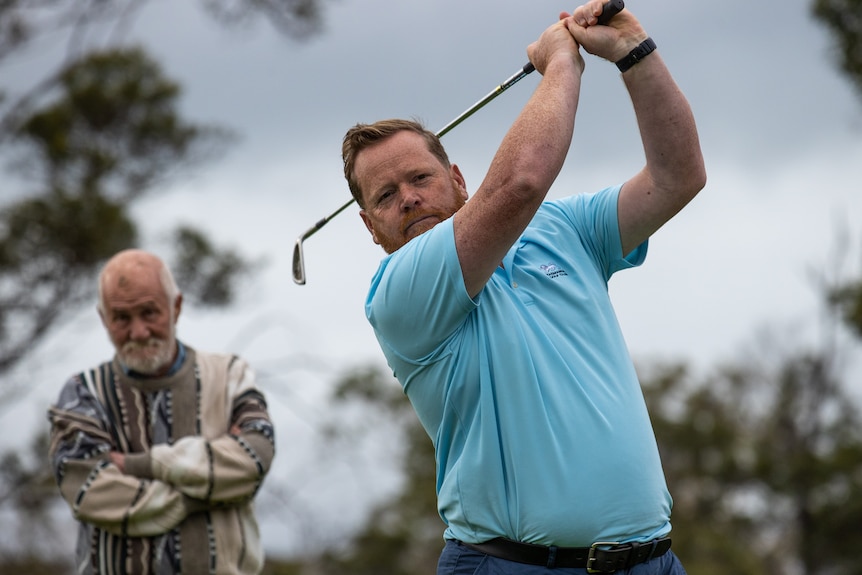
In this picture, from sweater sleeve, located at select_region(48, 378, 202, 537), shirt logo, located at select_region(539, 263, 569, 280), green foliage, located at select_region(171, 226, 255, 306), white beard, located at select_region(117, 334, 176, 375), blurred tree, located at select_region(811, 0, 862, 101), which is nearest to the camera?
shirt logo, located at select_region(539, 263, 569, 280)

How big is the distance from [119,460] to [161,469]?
0.53 ft

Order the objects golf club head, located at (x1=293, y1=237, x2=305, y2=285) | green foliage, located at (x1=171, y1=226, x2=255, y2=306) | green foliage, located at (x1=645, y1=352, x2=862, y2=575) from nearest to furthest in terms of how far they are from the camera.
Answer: golf club head, located at (x1=293, y1=237, x2=305, y2=285), green foliage, located at (x1=171, y1=226, x2=255, y2=306), green foliage, located at (x1=645, y1=352, x2=862, y2=575)

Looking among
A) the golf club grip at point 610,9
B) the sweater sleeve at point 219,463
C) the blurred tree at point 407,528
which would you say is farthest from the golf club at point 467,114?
the blurred tree at point 407,528

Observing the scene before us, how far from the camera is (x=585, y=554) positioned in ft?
9.81

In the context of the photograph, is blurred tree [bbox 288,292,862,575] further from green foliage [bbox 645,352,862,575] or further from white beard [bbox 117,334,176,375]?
white beard [bbox 117,334,176,375]

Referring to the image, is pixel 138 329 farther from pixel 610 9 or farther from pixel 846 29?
pixel 846 29

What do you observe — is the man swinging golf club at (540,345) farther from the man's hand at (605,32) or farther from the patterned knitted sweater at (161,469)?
the patterned knitted sweater at (161,469)

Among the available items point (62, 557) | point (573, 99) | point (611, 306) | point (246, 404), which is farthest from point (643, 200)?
point (62, 557)

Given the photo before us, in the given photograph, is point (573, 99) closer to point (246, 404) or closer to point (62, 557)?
point (246, 404)

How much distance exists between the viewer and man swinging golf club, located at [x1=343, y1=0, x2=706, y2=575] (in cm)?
296

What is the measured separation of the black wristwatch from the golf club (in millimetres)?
103

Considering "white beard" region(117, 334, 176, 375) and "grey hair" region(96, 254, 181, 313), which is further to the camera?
"grey hair" region(96, 254, 181, 313)

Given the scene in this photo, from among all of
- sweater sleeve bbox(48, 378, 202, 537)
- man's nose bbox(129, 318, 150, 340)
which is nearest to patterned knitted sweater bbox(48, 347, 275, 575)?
sweater sleeve bbox(48, 378, 202, 537)

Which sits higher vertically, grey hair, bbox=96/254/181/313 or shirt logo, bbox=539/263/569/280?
grey hair, bbox=96/254/181/313
